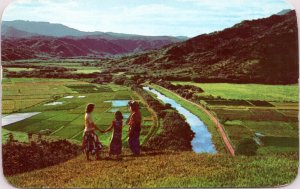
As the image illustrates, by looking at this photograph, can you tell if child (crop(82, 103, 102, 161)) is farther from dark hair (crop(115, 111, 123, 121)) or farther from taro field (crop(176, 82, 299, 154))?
taro field (crop(176, 82, 299, 154))

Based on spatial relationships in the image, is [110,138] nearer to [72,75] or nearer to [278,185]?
[72,75]

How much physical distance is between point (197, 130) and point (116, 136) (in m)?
0.97

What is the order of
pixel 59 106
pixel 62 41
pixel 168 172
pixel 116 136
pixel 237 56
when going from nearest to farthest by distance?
pixel 168 172 → pixel 116 136 → pixel 59 106 → pixel 237 56 → pixel 62 41

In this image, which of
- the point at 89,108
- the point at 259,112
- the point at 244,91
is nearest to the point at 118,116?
the point at 89,108

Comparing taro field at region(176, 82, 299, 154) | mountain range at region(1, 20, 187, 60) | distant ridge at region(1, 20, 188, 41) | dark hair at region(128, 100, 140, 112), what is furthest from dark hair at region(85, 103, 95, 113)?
taro field at region(176, 82, 299, 154)

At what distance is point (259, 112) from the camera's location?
5.77 metres

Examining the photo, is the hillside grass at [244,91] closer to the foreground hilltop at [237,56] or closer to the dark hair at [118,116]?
the foreground hilltop at [237,56]

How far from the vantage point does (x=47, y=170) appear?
5543 mm

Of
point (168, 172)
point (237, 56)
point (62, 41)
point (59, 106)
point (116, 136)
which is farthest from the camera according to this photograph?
point (62, 41)

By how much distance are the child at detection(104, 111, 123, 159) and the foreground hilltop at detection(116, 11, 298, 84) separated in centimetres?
74

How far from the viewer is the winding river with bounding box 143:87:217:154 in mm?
5656

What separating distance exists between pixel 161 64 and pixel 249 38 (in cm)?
112

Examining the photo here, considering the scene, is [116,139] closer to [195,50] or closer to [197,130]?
[197,130]

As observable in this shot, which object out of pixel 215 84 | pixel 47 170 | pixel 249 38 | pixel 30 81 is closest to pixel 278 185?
pixel 215 84
